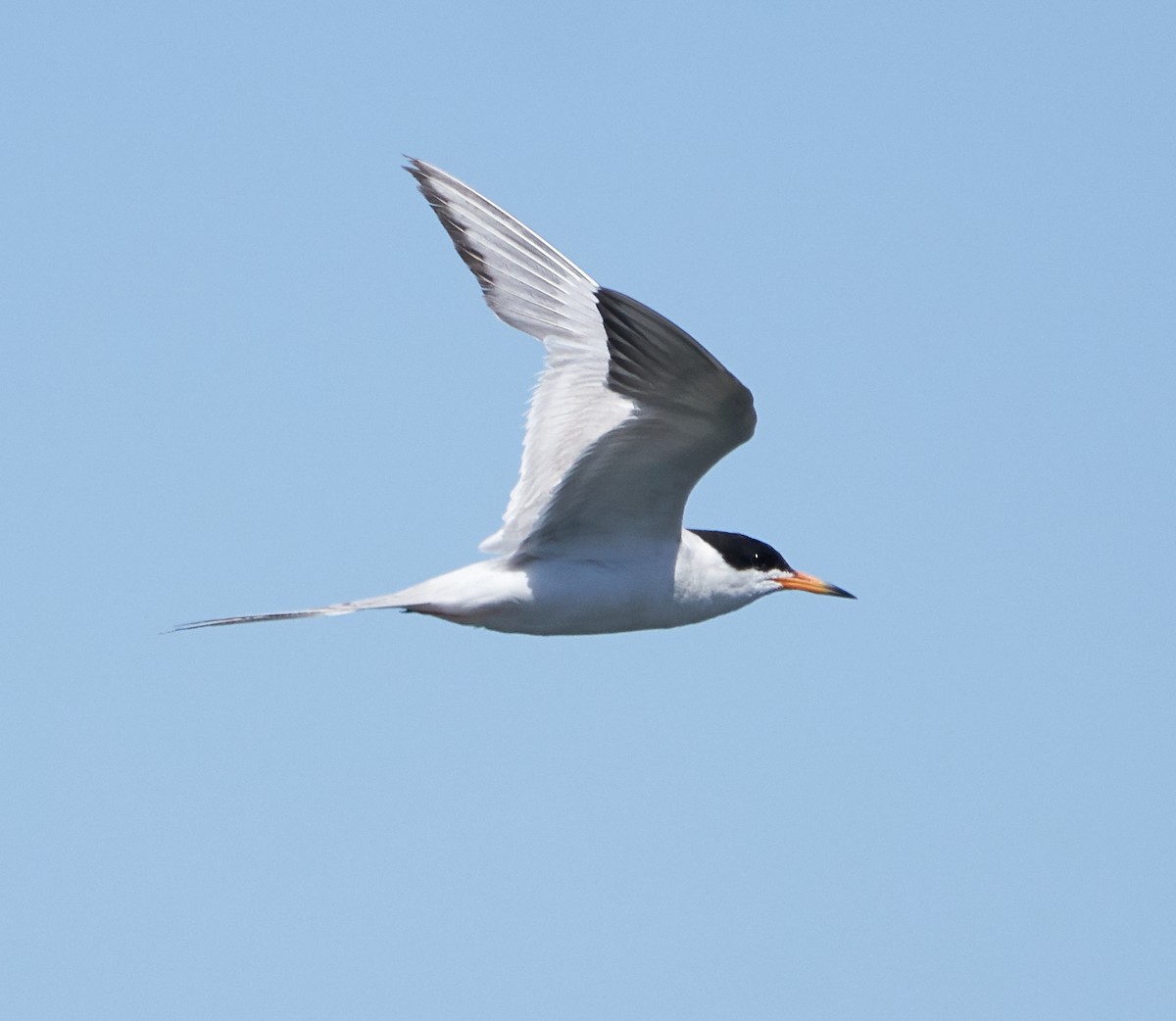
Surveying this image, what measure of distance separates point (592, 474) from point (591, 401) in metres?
0.93

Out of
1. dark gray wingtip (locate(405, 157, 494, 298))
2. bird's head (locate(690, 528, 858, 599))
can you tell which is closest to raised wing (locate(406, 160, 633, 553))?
dark gray wingtip (locate(405, 157, 494, 298))

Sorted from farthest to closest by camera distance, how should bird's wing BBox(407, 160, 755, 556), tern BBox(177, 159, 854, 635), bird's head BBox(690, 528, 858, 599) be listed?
bird's head BBox(690, 528, 858, 599), tern BBox(177, 159, 854, 635), bird's wing BBox(407, 160, 755, 556)

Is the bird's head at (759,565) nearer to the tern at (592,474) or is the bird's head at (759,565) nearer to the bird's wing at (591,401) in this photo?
the tern at (592,474)

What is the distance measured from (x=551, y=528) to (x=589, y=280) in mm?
1698

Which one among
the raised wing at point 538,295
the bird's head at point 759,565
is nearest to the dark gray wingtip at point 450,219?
the raised wing at point 538,295

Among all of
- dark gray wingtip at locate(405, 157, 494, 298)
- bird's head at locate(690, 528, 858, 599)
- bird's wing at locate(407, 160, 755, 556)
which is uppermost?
dark gray wingtip at locate(405, 157, 494, 298)

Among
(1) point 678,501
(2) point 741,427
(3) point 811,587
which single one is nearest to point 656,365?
(2) point 741,427

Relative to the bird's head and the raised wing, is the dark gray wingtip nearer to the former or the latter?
the raised wing

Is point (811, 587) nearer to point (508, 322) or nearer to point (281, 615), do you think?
point (508, 322)

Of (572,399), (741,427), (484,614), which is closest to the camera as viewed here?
(741,427)

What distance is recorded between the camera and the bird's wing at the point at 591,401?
8328 millimetres

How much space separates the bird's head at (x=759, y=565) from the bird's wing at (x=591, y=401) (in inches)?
19.7

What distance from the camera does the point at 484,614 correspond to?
946cm

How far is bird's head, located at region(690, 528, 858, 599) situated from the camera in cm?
1014
